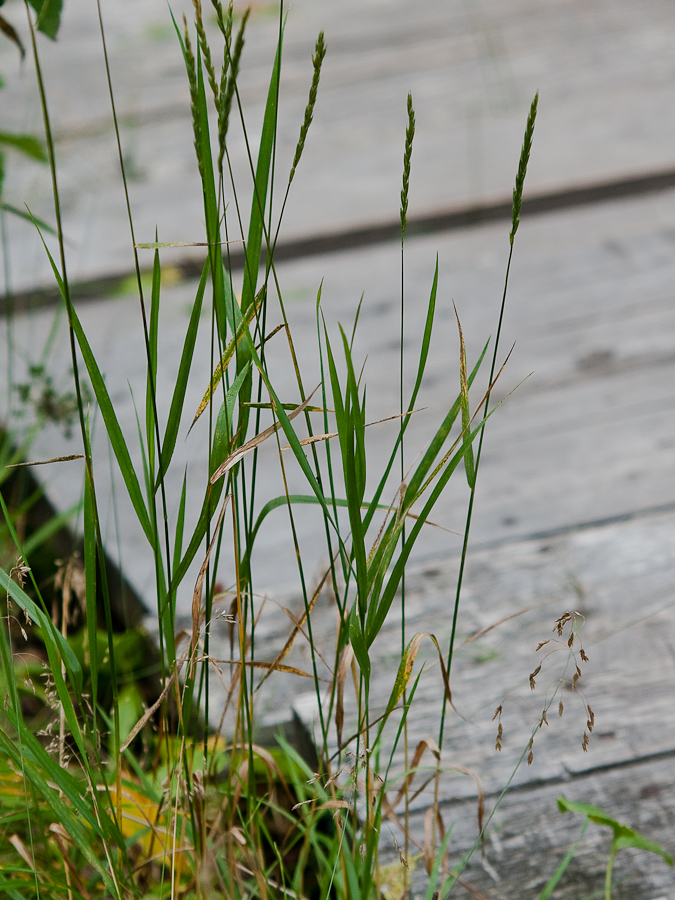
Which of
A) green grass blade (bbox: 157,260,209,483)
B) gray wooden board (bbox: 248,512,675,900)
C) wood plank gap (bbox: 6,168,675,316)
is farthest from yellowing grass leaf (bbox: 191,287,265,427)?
wood plank gap (bbox: 6,168,675,316)

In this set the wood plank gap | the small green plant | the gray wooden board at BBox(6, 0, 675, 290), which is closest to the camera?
the small green plant

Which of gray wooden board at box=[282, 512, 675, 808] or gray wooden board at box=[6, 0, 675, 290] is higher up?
gray wooden board at box=[6, 0, 675, 290]

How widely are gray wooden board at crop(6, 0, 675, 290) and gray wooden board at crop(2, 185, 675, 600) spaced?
197mm

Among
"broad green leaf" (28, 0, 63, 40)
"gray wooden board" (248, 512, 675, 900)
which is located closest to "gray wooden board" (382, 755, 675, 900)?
"gray wooden board" (248, 512, 675, 900)

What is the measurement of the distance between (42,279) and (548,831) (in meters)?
1.71

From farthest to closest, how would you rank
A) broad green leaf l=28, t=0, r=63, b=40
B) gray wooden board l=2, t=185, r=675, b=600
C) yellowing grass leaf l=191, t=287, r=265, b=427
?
gray wooden board l=2, t=185, r=675, b=600, broad green leaf l=28, t=0, r=63, b=40, yellowing grass leaf l=191, t=287, r=265, b=427

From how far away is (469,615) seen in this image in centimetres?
124

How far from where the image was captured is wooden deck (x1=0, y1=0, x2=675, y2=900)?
103cm

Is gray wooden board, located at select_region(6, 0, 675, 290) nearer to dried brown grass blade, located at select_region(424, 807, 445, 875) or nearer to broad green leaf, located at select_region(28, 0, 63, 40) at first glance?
broad green leaf, located at select_region(28, 0, 63, 40)

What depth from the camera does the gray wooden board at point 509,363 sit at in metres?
1.47

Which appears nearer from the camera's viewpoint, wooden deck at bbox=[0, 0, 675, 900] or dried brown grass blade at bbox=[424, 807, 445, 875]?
dried brown grass blade at bbox=[424, 807, 445, 875]

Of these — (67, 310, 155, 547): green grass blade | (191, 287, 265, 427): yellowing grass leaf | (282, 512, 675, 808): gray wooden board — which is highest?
(191, 287, 265, 427): yellowing grass leaf

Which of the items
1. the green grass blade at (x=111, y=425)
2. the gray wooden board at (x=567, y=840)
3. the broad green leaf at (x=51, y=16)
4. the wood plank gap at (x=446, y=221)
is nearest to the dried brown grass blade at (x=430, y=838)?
the gray wooden board at (x=567, y=840)

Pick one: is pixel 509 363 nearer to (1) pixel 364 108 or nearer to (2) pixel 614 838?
(2) pixel 614 838
